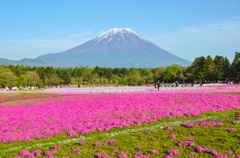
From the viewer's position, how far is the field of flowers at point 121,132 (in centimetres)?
1268

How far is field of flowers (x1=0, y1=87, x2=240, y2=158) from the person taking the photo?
41.6ft

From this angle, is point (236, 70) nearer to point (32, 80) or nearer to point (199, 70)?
point (199, 70)

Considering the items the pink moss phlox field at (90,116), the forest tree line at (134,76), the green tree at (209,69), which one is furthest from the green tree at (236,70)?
the pink moss phlox field at (90,116)

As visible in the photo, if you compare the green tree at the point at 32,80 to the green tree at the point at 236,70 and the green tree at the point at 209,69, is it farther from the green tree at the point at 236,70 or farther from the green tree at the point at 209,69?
the green tree at the point at 236,70

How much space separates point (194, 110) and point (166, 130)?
20.9ft

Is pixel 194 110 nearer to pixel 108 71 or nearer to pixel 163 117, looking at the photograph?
pixel 163 117

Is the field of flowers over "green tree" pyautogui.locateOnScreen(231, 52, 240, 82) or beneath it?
beneath

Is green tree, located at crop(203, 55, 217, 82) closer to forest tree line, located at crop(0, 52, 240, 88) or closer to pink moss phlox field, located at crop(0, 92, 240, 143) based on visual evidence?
forest tree line, located at crop(0, 52, 240, 88)

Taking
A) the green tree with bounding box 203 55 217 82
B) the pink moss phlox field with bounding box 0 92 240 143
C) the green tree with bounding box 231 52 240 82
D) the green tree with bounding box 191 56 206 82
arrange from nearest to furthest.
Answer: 1. the pink moss phlox field with bounding box 0 92 240 143
2. the green tree with bounding box 231 52 240 82
3. the green tree with bounding box 203 55 217 82
4. the green tree with bounding box 191 56 206 82

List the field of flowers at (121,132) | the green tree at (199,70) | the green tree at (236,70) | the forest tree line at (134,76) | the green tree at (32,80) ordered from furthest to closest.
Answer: the green tree at (32,80) < the green tree at (199,70) < the forest tree line at (134,76) < the green tree at (236,70) < the field of flowers at (121,132)

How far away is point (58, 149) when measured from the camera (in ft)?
42.7

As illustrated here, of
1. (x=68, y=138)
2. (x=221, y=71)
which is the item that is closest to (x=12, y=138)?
(x=68, y=138)

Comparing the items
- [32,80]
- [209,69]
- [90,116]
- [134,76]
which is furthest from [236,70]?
[90,116]

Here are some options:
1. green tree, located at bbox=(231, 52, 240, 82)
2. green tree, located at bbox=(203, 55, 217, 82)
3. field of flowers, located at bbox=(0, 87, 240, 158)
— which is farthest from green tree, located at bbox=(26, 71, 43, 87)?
field of flowers, located at bbox=(0, 87, 240, 158)
